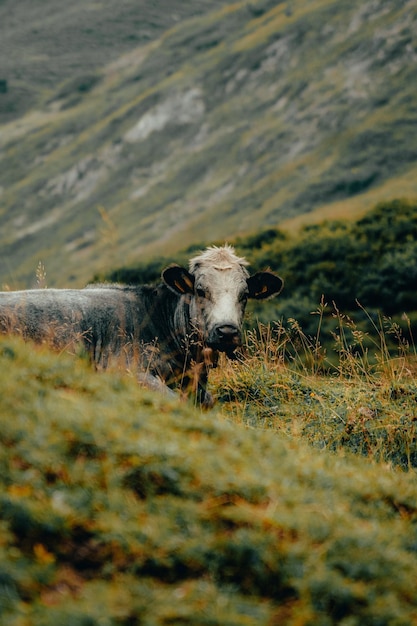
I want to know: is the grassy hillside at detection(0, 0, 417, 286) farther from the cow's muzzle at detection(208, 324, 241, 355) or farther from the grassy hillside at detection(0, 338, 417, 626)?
the grassy hillside at detection(0, 338, 417, 626)

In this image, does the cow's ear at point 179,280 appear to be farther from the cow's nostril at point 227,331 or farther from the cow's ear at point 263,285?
the cow's nostril at point 227,331

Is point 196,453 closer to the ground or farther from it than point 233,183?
farther from it

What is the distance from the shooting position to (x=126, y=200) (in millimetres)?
122500

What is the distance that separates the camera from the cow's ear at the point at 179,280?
9.59 meters

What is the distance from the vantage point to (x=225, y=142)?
116 meters

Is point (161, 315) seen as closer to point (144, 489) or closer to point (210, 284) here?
point (210, 284)

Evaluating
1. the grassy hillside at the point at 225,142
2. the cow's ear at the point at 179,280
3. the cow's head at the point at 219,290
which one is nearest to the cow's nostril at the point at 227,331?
the cow's head at the point at 219,290

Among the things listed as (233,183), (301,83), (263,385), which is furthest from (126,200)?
(263,385)

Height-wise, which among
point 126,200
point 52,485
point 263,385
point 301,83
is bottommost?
point 126,200

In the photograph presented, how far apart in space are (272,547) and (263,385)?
5886 mm

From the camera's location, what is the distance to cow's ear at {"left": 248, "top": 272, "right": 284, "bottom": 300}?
32.5ft

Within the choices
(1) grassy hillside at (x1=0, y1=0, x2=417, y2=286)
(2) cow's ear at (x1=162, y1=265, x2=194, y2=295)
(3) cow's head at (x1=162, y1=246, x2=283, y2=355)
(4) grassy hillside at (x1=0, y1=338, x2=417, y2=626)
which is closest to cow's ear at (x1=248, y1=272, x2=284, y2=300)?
(3) cow's head at (x1=162, y1=246, x2=283, y2=355)

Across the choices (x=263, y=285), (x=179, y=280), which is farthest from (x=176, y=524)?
(x=263, y=285)

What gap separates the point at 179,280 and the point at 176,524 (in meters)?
5.42
